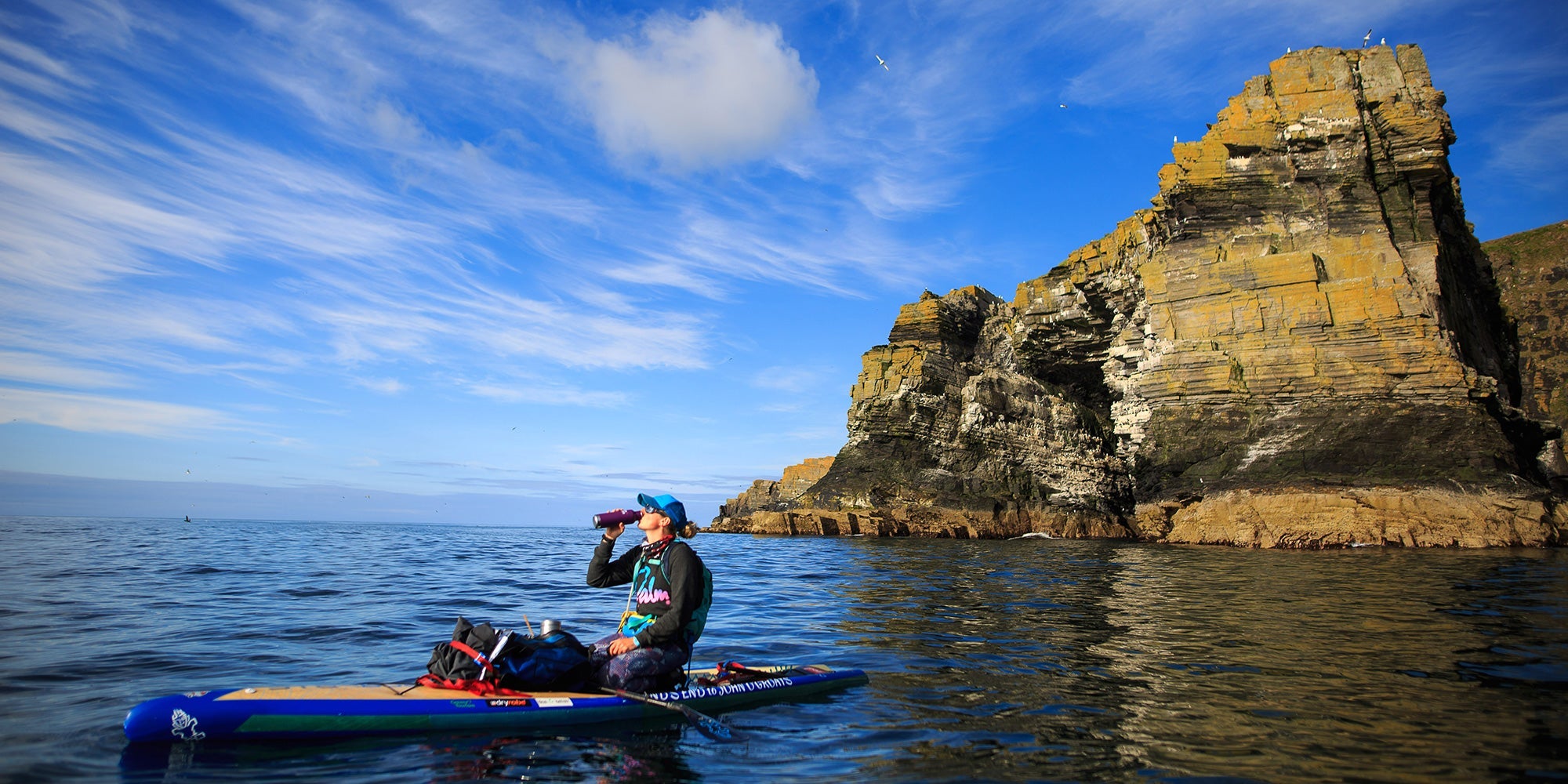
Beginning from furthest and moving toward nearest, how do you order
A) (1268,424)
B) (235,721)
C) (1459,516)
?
(1268,424) < (1459,516) < (235,721)

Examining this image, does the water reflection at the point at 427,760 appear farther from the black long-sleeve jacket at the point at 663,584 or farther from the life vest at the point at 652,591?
the life vest at the point at 652,591

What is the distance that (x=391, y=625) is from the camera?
10180 mm

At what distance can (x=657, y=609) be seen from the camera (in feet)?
20.7

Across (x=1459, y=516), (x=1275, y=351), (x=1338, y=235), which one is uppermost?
(x=1338, y=235)

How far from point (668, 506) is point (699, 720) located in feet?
5.48

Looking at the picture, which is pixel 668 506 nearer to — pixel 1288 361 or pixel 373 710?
pixel 373 710

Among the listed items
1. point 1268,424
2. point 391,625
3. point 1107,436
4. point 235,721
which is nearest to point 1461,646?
point 235,721

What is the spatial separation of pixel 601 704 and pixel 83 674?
5.00 meters

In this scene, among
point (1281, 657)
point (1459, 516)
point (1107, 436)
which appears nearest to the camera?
point (1281, 657)

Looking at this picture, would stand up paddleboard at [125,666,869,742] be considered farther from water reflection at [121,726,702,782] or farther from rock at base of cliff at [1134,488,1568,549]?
Result: rock at base of cliff at [1134,488,1568,549]

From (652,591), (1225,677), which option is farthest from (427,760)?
(1225,677)

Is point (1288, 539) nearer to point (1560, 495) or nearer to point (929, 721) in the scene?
point (1560, 495)

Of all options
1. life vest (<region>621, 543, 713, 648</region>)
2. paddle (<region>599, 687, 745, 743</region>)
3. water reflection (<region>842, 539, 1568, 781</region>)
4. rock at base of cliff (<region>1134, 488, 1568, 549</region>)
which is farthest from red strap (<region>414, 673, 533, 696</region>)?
rock at base of cliff (<region>1134, 488, 1568, 549</region>)

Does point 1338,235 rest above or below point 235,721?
above
